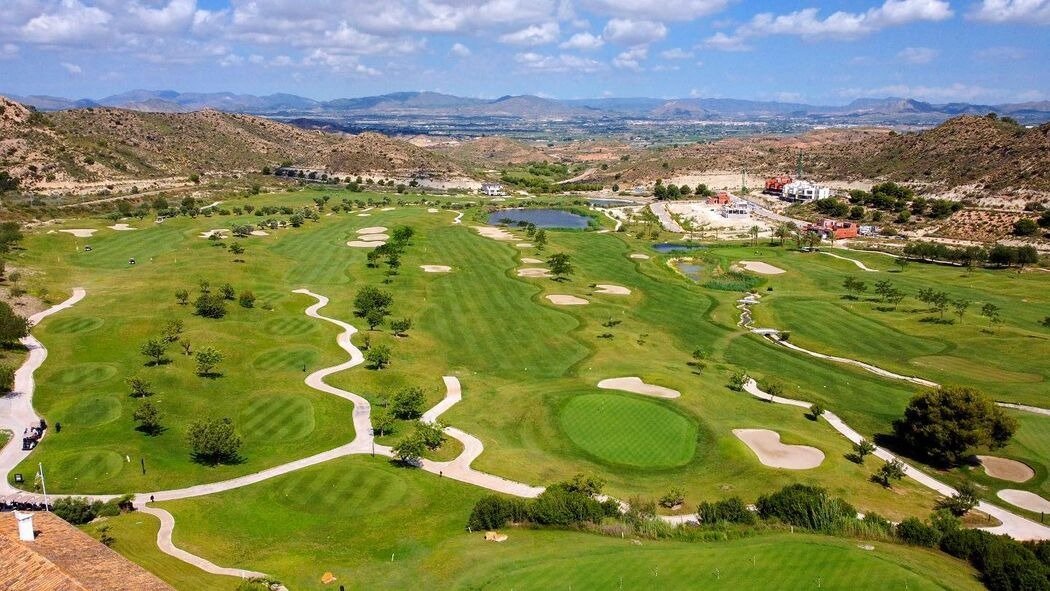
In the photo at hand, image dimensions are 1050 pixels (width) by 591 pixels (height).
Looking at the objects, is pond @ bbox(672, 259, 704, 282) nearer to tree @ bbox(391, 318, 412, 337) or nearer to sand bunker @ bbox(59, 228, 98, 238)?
tree @ bbox(391, 318, 412, 337)

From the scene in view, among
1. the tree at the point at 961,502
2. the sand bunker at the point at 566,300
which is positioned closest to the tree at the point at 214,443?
the tree at the point at 961,502

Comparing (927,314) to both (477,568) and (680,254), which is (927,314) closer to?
(680,254)

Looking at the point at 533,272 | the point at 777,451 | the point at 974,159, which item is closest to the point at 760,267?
the point at 533,272

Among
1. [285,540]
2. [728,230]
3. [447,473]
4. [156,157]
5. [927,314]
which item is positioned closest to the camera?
[285,540]

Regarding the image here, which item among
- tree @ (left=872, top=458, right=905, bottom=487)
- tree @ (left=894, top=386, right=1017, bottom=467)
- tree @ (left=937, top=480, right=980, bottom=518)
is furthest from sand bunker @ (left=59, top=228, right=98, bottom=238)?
tree @ (left=937, top=480, right=980, bottom=518)

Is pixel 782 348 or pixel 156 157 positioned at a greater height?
pixel 156 157

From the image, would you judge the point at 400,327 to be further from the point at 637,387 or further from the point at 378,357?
the point at 637,387

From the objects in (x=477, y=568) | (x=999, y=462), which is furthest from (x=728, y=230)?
(x=477, y=568)
